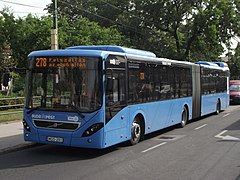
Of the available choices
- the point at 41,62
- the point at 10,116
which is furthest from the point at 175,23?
the point at 41,62

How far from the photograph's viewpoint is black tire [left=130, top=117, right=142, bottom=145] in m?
11.1

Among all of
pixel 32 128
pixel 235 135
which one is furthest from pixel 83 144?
pixel 235 135

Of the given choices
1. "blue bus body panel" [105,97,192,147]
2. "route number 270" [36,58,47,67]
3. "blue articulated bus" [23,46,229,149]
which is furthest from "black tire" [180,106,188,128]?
"route number 270" [36,58,47,67]

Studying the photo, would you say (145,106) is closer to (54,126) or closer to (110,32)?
(54,126)

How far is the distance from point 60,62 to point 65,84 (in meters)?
0.60

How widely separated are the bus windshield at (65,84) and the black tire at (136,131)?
2.14 meters

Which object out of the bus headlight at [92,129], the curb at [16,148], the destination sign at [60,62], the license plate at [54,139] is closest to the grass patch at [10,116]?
the curb at [16,148]

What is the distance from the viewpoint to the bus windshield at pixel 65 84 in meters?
9.33

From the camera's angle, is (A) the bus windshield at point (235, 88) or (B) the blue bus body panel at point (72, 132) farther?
(A) the bus windshield at point (235, 88)

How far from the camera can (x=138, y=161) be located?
8.95m

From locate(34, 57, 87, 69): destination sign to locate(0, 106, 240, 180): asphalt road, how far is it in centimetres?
236

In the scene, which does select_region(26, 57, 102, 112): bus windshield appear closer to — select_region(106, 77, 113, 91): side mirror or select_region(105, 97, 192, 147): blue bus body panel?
select_region(106, 77, 113, 91): side mirror

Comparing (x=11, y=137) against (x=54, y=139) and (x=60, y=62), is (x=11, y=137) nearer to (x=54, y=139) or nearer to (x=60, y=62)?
(x=54, y=139)

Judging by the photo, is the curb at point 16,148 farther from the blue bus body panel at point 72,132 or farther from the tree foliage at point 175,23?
the tree foliage at point 175,23
